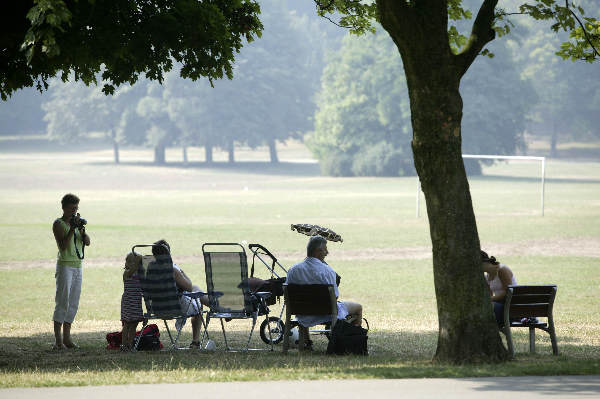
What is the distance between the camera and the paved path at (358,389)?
677cm

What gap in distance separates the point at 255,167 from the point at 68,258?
8502 centimetres

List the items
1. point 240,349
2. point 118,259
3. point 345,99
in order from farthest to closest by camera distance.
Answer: point 345,99 < point 118,259 < point 240,349

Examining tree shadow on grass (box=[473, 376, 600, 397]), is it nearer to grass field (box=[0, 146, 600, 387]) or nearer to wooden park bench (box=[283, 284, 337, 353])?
grass field (box=[0, 146, 600, 387])

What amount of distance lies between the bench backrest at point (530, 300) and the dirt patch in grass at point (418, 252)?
15.9m

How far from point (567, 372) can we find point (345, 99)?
8690cm

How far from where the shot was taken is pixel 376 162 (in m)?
85.1

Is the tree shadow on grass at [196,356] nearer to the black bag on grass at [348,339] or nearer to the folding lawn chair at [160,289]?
the black bag on grass at [348,339]

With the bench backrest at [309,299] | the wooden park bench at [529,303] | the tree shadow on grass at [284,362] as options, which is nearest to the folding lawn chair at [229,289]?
the tree shadow on grass at [284,362]

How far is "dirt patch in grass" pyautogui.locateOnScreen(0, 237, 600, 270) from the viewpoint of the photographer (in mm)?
25281

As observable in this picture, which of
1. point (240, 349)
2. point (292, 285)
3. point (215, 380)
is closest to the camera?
point (215, 380)

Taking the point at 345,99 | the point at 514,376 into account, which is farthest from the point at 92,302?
the point at 345,99

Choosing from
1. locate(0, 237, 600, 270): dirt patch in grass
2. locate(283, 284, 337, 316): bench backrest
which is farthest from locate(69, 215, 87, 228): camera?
locate(0, 237, 600, 270): dirt patch in grass

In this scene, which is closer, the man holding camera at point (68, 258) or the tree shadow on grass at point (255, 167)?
the man holding camera at point (68, 258)

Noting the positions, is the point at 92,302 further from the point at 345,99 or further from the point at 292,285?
the point at 345,99
